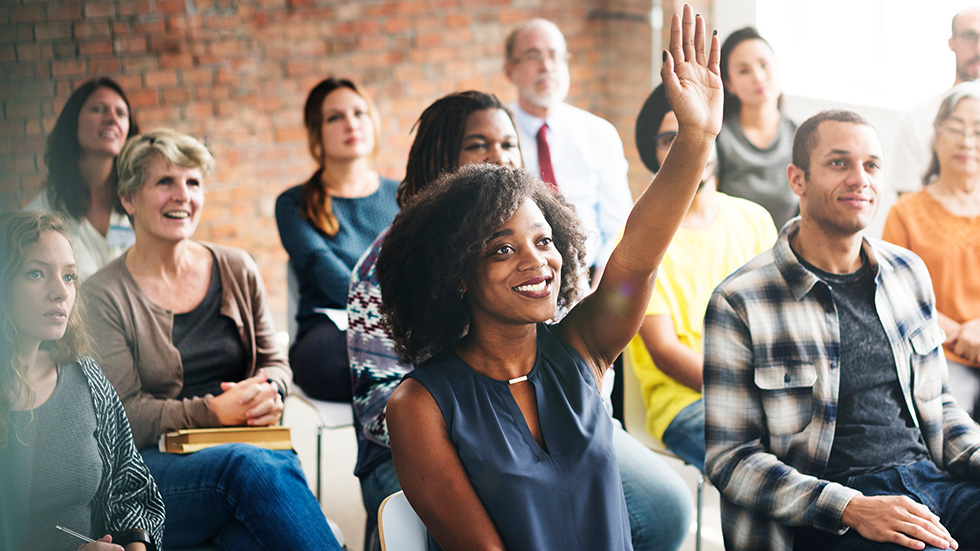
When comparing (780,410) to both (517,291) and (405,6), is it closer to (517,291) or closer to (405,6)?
(517,291)

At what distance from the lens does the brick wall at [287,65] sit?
464cm

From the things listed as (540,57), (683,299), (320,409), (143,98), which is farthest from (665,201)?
(143,98)

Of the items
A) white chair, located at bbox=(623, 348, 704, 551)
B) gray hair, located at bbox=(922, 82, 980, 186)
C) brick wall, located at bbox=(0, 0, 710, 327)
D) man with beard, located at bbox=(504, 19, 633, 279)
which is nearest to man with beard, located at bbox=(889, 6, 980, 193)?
gray hair, located at bbox=(922, 82, 980, 186)

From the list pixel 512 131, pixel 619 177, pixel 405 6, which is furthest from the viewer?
pixel 405 6

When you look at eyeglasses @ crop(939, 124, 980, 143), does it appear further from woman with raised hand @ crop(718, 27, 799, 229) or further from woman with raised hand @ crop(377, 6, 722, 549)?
woman with raised hand @ crop(377, 6, 722, 549)

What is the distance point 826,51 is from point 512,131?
1.04 m

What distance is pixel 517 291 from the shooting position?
1.48m

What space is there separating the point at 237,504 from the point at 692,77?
1233 mm

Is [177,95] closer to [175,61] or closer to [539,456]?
[175,61]

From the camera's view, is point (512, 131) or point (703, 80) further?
point (512, 131)

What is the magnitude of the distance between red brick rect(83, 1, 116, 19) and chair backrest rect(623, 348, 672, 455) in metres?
3.18

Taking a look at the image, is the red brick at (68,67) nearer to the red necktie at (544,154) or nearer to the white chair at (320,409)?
the white chair at (320,409)

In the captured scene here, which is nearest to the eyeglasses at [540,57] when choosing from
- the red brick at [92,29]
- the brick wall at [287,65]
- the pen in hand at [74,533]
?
the brick wall at [287,65]

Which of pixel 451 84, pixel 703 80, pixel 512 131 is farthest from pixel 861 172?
pixel 451 84
